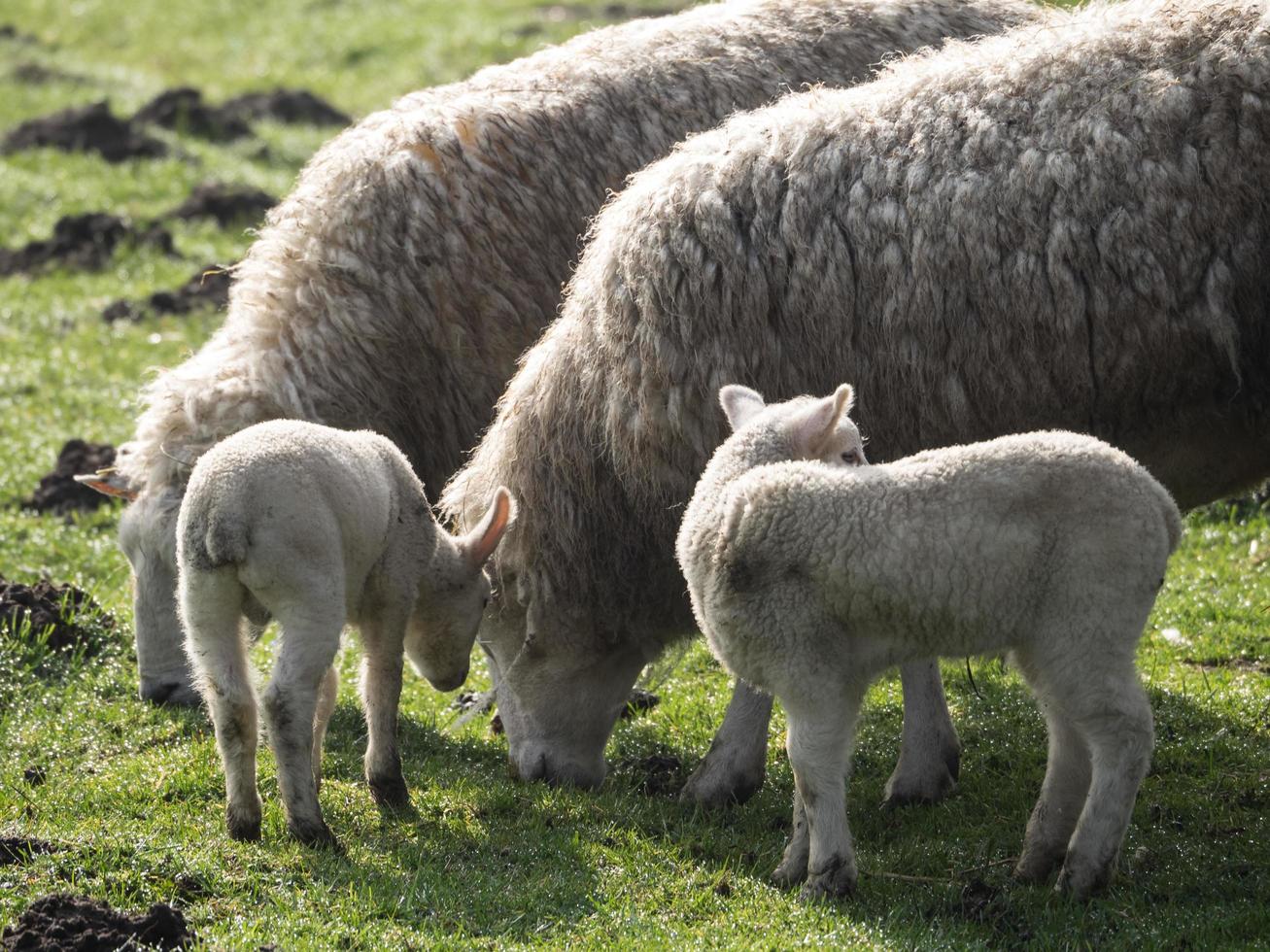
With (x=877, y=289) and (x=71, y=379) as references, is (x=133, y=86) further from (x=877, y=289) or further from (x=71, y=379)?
(x=877, y=289)

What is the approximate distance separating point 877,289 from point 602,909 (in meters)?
2.22

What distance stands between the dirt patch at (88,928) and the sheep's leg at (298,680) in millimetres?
734

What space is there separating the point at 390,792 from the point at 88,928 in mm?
1436

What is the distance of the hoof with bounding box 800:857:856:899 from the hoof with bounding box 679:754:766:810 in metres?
1.20

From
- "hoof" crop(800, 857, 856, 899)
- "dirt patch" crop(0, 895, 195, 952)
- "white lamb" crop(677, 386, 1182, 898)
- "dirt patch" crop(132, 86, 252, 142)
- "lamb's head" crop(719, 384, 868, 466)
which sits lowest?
"hoof" crop(800, 857, 856, 899)

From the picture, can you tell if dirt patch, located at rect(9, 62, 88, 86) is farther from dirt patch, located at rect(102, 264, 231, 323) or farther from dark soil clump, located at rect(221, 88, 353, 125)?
dirt patch, located at rect(102, 264, 231, 323)

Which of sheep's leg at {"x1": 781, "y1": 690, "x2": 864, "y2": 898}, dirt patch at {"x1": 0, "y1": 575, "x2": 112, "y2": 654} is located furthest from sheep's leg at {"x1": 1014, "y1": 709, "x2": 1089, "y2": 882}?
dirt patch at {"x1": 0, "y1": 575, "x2": 112, "y2": 654}

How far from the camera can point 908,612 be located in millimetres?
4512

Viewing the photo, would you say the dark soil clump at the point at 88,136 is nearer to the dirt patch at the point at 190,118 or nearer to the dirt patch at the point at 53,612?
the dirt patch at the point at 190,118

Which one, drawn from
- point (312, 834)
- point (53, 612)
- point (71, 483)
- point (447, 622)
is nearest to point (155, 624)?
point (53, 612)

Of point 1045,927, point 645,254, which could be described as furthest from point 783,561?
point 645,254

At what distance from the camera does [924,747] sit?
19.7 ft

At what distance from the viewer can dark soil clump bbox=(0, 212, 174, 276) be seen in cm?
1315

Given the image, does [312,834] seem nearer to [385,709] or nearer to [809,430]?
[385,709]
